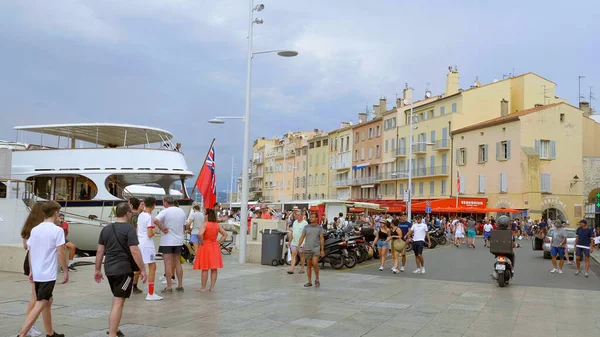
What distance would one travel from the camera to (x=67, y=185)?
77.9 feet

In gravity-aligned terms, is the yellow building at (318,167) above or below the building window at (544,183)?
above

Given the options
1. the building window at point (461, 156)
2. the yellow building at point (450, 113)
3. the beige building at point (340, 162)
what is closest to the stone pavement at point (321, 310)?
the yellow building at point (450, 113)

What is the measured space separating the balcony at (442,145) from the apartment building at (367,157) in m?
12.1

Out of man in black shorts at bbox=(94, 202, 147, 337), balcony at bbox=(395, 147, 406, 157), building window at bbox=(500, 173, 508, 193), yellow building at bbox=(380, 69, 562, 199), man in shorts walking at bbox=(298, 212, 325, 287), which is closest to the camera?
man in black shorts at bbox=(94, 202, 147, 337)

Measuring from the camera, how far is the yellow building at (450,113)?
57281 millimetres

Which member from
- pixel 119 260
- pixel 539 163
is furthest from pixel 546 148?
pixel 119 260

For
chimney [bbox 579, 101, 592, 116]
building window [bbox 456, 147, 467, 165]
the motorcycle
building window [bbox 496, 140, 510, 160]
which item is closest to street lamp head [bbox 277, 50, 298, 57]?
the motorcycle

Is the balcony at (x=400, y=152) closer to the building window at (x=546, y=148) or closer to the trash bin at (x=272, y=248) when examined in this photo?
the building window at (x=546, y=148)

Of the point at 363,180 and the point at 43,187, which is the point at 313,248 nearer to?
the point at 43,187

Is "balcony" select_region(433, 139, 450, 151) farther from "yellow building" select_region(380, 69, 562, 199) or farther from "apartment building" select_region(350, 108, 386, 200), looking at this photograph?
"apartment building" select_region(350, 108, 386, 200)

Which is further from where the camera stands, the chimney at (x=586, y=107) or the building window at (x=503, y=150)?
the chimney at (x=586, y=107)

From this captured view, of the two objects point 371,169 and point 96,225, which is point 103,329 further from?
point 371,169

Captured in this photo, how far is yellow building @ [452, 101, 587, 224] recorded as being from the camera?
4878 centimetres

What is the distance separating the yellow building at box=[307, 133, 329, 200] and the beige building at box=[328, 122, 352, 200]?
1273 mm
